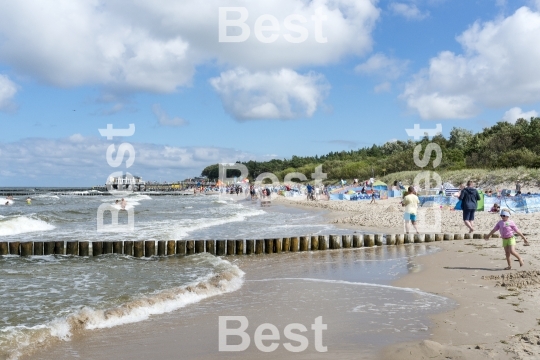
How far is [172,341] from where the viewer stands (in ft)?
21.7

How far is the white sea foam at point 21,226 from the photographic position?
24164 millimetres

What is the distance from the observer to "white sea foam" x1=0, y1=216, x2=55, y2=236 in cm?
2416

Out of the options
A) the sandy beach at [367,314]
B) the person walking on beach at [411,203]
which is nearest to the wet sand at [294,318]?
the sandy beach at [367,314]

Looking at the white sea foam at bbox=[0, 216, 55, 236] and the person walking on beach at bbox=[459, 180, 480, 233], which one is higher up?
the person walking on beach at bbox=[459, 180, 480, 233]

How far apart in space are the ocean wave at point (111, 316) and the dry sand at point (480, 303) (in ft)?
13.1

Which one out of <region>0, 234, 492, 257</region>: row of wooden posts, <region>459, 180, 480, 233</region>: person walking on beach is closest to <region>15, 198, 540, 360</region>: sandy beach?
<region>0, 234, 492, 257</region>: row of wooden posts

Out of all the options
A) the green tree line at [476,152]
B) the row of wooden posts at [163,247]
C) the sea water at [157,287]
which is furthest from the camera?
Answer: the green tree line at [476,152]

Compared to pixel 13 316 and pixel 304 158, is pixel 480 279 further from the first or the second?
pixel 304 158

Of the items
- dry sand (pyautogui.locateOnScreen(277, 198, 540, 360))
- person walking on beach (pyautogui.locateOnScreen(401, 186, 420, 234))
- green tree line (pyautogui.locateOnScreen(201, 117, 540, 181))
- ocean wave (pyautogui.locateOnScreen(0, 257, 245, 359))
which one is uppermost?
green tree line (pyautogui.locateOnScreen(201, 117, 540, 181))

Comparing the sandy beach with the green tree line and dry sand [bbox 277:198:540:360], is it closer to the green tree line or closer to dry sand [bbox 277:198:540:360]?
dry sand [bbox 277:198:540:360]

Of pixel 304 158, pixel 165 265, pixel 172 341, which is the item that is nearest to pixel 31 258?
pixel 165 265

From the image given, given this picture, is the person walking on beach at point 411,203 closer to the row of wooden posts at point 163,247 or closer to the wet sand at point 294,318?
the row of wooden posts at point 163,247

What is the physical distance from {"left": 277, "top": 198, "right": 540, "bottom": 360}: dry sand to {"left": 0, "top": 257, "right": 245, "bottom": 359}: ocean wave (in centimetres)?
400

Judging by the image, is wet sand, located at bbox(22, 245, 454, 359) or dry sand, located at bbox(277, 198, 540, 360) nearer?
dry sand, located at bbox(277, 198, 540, 360)
